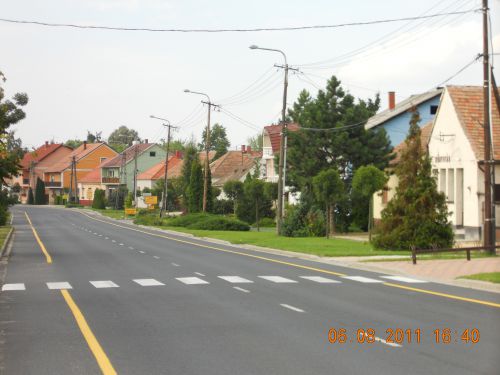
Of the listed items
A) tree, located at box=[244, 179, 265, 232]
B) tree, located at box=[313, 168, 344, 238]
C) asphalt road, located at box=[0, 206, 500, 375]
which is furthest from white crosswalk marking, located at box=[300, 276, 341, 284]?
tree, located at box=[244, 179, 265, 232]

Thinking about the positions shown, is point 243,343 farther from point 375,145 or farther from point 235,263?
point 375,145

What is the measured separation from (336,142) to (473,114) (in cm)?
1460

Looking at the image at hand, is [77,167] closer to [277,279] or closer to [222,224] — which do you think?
[222,224]

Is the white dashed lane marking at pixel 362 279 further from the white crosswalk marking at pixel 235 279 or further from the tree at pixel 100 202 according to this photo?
the tree at pixel 100 202

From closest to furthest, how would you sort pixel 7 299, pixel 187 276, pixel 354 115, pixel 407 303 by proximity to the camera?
1. pixel 407 303
2. pixel 7 299
3. pixel 187 276
4. pixel 354 115

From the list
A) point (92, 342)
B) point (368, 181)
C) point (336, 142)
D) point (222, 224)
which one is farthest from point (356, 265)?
point (222, 224)

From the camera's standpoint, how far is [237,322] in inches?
552

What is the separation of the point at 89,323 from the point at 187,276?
9.87 metres

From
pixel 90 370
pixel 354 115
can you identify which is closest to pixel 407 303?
pixel 90 370

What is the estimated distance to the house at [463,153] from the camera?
39.8m

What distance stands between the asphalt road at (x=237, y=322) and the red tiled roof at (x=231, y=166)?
82148mm

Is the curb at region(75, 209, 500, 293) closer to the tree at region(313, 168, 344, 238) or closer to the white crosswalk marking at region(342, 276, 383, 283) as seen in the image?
the white crosswalk marking at region(342, 276, 383, 283)

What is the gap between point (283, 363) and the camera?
10.3 metres

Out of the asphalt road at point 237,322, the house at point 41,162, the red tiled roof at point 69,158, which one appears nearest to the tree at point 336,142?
the asphalt road at point 237,322
